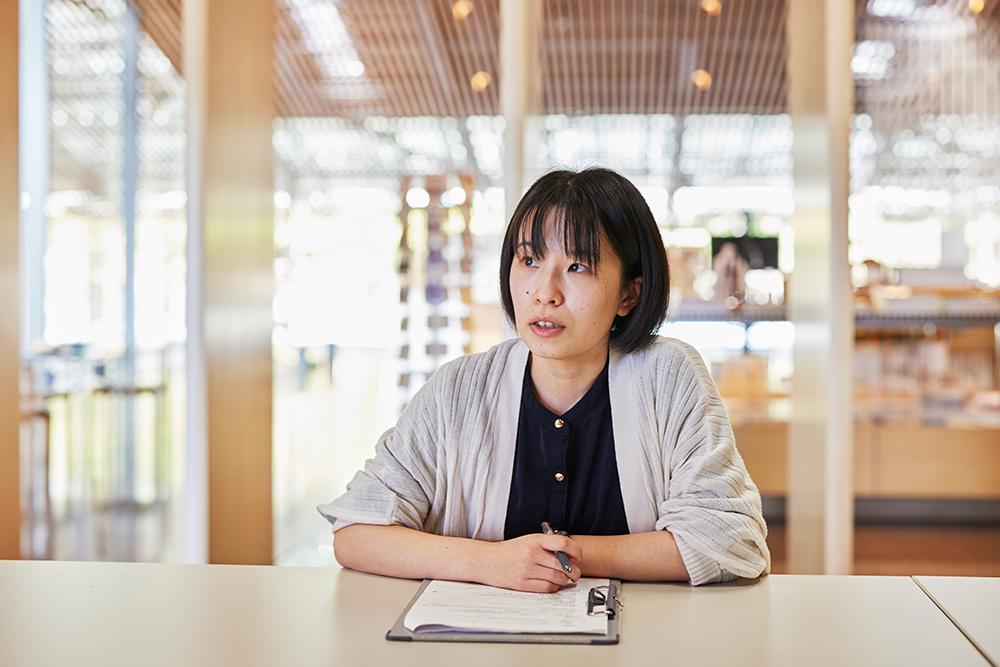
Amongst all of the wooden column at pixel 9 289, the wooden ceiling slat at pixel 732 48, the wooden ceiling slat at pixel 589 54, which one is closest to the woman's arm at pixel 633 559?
the wooden column at pixel 9 289

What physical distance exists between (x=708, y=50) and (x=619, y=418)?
2.60m

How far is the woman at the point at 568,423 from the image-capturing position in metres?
1.32

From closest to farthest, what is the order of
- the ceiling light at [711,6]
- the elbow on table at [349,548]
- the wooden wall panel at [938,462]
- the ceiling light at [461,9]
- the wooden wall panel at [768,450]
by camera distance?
the elbow on table at [349,548] → the ceiling light at [461,9] → the ceiling light at [711,6] → the wooden wall panel at [938,462] → the wooden wall panel at [768,450]

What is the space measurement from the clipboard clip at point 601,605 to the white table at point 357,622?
0.07 ft

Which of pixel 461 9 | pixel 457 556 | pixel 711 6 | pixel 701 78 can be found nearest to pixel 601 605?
pixel 457 556

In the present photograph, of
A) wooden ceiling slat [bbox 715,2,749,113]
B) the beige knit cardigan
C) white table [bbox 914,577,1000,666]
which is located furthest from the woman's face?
wooden ceiling slat [bbox 715,2,749,113]

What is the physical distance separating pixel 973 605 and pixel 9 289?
267cm

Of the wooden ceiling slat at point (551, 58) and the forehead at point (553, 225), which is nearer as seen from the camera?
the forehead at point (553, 225)

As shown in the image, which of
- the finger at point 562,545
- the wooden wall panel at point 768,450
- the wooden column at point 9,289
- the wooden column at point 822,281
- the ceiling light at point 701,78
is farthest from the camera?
the wooden wall panel at point 768,450

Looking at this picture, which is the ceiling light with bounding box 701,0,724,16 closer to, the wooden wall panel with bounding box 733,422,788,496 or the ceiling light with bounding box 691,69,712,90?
the ceiling light with bounding box 691,69,712,90

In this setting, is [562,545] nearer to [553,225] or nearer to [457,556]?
[457,556]

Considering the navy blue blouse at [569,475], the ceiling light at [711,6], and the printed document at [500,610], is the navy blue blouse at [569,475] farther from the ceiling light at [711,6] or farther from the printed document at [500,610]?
the ceiling light at [711,6]

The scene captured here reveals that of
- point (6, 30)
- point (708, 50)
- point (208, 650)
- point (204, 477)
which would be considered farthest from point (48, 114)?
point (208, 650)

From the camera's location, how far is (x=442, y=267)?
173 inches
